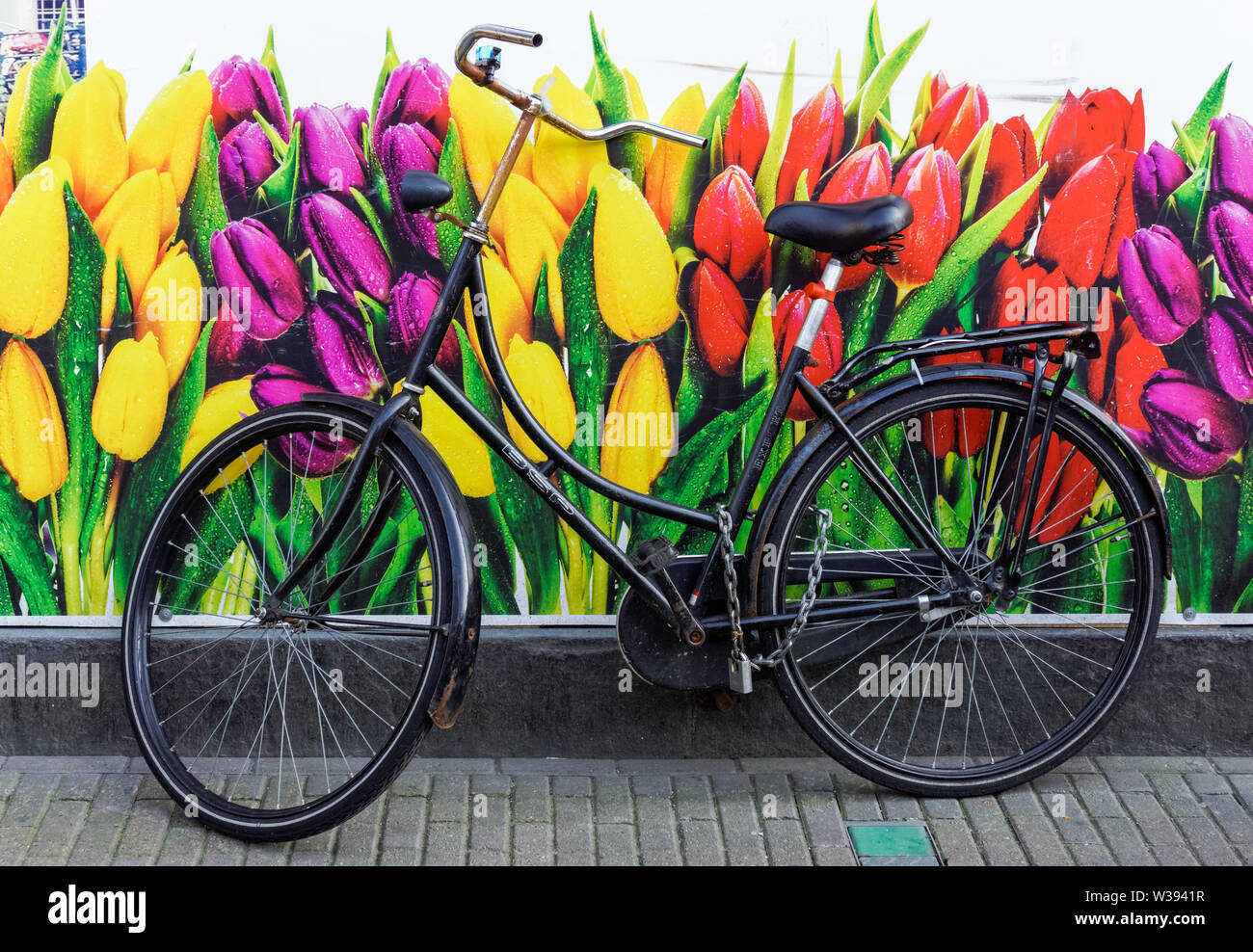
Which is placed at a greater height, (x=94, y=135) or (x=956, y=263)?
(x=94, y=135)

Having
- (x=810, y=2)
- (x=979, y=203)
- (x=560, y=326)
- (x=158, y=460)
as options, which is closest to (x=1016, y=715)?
(x=979, y=203)

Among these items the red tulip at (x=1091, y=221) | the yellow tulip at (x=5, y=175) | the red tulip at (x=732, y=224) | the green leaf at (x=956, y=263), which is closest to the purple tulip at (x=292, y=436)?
the yellow tulip at (x=5, y=175)

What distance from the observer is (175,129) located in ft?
11.8

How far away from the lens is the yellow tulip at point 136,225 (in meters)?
3.64

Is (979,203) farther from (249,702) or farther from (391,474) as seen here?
(249,702)

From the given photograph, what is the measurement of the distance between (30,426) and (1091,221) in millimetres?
3311

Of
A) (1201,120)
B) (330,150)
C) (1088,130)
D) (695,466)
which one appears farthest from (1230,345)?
(330,150)

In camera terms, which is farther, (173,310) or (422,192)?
(173,310)

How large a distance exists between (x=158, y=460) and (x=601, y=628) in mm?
1469

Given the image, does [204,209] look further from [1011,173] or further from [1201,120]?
[1201,120]

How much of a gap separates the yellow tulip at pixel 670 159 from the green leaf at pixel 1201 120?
4.74ft

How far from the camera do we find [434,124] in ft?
11.8

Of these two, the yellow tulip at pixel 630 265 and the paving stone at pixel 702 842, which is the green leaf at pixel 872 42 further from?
the paving stone at pixel 702 842

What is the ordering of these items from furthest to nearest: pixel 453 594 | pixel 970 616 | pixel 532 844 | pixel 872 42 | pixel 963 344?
pixel 872 42, pixel 970 616, pixel 963 344, pixel 532 844, pixel 453 594
